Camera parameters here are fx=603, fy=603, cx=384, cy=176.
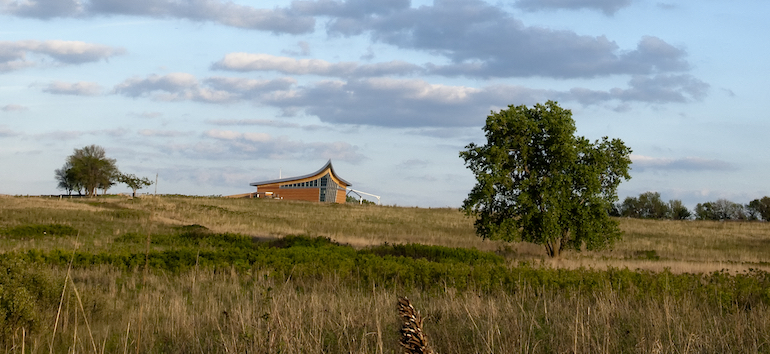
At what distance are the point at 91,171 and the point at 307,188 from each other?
30.4m

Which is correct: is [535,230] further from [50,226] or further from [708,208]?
[708,208]

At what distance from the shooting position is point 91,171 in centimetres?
8388

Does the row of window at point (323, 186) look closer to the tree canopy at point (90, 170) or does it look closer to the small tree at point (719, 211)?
the tree canopy at point (90, 170)

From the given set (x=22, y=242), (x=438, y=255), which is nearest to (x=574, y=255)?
(x=438, y=255)

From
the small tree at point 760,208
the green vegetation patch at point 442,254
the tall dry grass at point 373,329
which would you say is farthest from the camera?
the small tree at point 760,208

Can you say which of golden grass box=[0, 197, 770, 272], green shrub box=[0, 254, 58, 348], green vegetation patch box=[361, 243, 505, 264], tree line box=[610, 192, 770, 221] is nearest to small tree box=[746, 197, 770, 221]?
tree line box=[610, 192, 770, 221]

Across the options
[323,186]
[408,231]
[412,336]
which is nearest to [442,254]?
[408,231]

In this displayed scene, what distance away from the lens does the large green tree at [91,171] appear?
8344 cm

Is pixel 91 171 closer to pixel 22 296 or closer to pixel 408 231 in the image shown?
pixel 408 231

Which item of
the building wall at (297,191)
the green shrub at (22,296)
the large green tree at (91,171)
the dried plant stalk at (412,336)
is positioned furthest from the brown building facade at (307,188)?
the dried plant stalk at (412,336)

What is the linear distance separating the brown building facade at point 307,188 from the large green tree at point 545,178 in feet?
222

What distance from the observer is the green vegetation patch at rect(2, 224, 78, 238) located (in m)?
25.6

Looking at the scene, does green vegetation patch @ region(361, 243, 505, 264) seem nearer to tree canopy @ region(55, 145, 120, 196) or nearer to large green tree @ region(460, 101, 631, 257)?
large green tree @ region(460, 101, 631, 257)

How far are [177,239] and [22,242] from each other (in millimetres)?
5855
